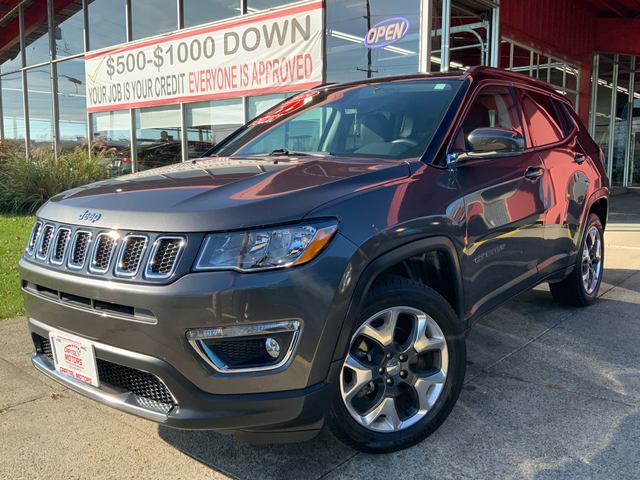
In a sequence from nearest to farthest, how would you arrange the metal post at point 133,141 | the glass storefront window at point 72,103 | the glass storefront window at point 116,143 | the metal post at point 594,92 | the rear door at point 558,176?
the rear door at point 558,176 → the metal post at point 133,141 → the glass storefront window at point 116,143 → the glass storefront window at point 72,103 → the metal post at point 594,92

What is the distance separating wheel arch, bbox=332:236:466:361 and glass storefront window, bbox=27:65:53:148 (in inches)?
626

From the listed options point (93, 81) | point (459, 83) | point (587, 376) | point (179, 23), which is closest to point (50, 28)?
point (93, 81)

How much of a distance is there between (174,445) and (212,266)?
1.10m

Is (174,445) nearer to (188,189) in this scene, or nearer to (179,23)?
(188,189)

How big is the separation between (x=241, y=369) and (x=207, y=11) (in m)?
10.7

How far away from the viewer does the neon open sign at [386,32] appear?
28.2ft

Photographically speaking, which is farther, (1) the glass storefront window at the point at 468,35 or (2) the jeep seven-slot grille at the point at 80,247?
(1) the glass storefront window at the point at 468,35

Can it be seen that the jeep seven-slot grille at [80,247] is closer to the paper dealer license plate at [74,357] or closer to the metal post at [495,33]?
the paper dealer license plate at [74,357]

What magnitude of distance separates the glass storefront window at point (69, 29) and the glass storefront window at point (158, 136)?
151 inches

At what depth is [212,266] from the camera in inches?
74.5

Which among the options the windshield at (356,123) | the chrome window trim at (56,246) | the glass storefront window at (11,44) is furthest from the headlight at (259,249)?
the glass storefront window at (11,44)

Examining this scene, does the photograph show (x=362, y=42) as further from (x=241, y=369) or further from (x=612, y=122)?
(x=612, y=122)

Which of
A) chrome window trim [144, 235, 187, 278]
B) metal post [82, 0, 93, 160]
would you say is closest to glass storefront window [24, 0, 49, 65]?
metal post [82, 0, 93, 160]

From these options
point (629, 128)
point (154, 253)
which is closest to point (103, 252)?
point (154, 253)
